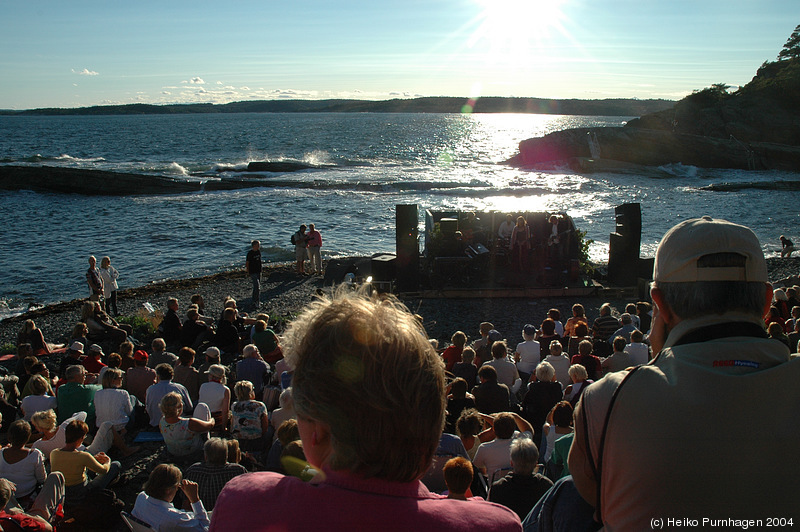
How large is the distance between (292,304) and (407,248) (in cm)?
317

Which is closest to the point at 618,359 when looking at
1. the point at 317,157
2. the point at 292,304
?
the point at 292,304

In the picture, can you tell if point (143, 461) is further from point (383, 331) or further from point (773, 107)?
point (773, 107)

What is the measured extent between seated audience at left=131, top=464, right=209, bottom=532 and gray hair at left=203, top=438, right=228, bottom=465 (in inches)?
16.3

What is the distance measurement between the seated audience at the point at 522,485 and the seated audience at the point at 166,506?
1.94 m

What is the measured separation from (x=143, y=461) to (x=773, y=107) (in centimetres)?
8345

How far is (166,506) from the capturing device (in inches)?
149

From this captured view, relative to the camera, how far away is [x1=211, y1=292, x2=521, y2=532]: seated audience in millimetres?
1243

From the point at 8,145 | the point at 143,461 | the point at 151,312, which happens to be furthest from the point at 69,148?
the point at 143,461

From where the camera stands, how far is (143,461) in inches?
226

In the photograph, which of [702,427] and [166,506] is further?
[166,506]

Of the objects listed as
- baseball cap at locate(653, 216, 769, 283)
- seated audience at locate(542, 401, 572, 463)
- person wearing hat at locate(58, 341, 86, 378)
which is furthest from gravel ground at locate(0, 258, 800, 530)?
baseball cap at locate(653, 216, 769, 283)

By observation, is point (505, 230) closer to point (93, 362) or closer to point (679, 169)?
point (93, 362)

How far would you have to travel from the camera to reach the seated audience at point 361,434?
124cm

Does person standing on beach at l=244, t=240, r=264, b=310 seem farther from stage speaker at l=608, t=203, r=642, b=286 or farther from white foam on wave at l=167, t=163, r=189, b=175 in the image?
white foam on wave at l=167, t=163, r=189, b=175
